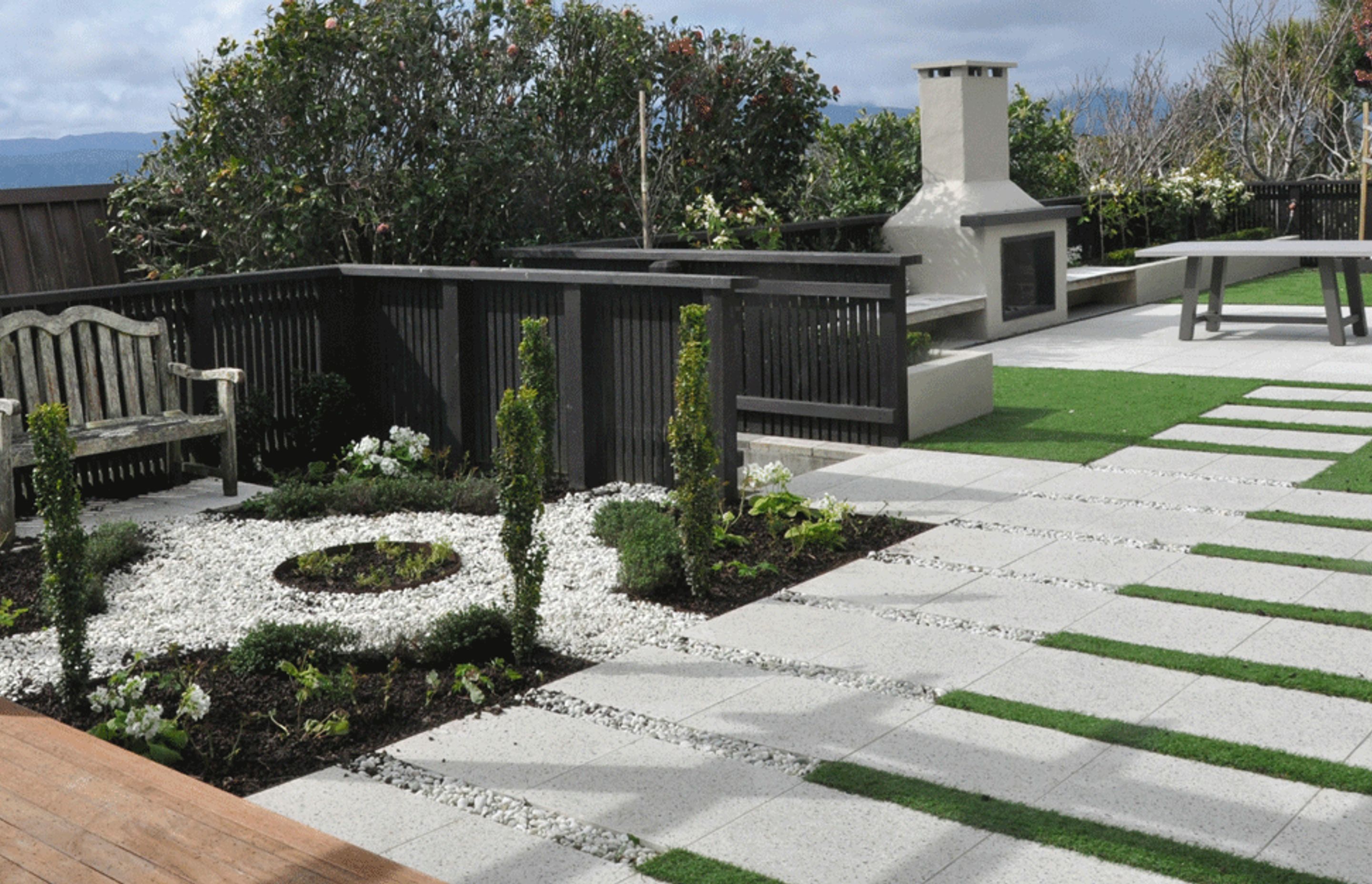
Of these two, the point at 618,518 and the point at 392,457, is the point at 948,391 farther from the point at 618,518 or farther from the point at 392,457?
the point at 392,457

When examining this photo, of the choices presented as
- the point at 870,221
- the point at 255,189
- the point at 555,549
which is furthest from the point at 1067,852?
the point at 870,221

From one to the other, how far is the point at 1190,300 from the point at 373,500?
842 cm

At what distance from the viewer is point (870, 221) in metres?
13.9

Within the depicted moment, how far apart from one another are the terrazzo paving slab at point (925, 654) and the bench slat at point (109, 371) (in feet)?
→ 15.4

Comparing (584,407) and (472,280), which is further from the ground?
(472,280)

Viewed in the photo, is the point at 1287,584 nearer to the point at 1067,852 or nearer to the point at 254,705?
the point at 1067,852

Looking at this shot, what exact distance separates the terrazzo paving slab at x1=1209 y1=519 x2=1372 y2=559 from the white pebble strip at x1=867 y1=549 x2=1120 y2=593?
93cm

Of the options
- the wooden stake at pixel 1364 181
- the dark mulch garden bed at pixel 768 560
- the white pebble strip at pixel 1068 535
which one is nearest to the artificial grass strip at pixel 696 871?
→ the dark mulch garden bed at pixel 768 560

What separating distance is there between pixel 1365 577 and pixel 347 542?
459 centimetres

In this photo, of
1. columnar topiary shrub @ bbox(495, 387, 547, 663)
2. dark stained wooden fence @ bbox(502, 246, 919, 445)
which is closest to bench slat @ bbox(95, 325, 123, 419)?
dark stained wooden fence @ bbox(502, 246, 919, 445)

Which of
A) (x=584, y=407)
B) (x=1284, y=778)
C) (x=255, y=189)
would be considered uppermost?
(x=255, y=189)

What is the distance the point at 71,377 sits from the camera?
7.57 meters

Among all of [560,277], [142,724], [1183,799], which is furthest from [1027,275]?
[142,724]

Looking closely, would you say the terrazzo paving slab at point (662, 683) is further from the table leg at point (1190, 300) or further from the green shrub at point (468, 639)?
the table leg at point (1190, 300)
